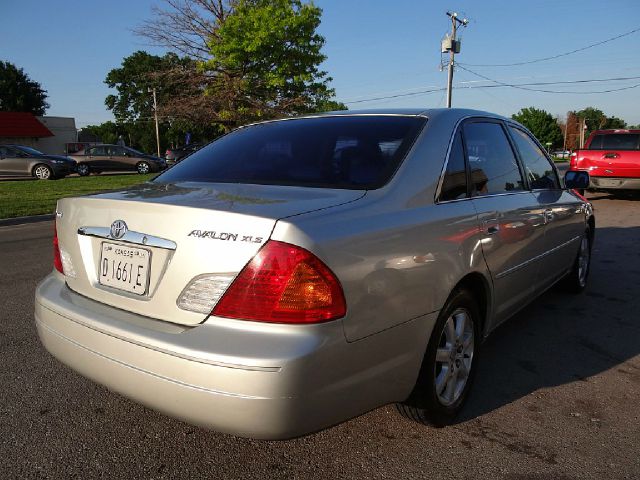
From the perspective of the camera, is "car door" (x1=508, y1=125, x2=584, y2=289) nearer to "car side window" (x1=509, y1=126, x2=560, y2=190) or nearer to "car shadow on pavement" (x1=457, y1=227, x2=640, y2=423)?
"car side window" (x1=509, y1=126, x2=560, y2=190)

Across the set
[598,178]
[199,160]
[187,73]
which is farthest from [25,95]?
[199,160]

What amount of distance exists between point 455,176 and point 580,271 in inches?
114

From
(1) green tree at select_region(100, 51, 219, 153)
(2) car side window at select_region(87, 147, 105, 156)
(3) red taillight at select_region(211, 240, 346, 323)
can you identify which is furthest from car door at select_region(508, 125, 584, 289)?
(1) green tree at select_region(100, 51, 219, 153)

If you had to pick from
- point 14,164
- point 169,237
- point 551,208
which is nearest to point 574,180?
point 551,208

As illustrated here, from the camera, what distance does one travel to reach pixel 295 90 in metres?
24.1

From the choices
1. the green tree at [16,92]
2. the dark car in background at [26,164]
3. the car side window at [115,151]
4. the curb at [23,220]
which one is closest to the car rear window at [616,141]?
the curb at [23,220]

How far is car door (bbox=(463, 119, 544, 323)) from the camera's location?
9.23ft

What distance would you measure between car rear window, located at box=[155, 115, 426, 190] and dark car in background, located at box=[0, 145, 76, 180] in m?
Answer: 19.3

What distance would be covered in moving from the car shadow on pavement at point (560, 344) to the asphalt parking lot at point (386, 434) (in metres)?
0.01

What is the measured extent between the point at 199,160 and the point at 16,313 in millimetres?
2341

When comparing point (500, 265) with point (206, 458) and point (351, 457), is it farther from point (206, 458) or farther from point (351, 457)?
point (206, 458)

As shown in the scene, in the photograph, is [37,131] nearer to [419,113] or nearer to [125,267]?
[419,113]

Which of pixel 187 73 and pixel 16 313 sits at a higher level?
pixel 187 73

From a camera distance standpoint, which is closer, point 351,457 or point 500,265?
point 351,457
